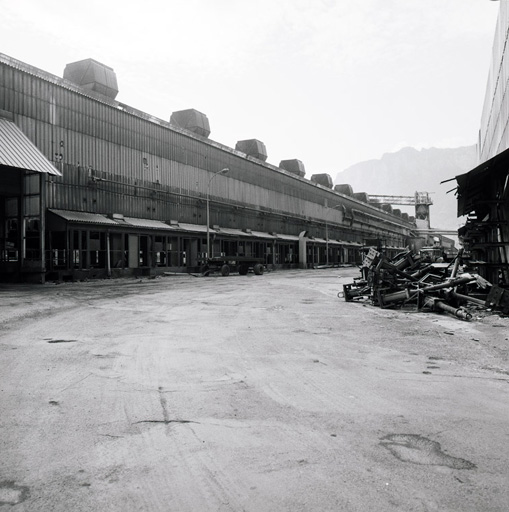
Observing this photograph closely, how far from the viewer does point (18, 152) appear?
23.7 meters

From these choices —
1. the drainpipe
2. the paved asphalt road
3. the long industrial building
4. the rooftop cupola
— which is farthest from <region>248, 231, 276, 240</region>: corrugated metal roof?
the paved asphalt road

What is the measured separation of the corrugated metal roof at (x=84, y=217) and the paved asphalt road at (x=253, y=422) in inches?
848

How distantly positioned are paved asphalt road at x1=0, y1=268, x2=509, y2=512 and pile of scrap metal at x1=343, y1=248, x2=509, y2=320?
3.34 m

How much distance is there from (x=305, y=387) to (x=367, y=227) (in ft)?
304

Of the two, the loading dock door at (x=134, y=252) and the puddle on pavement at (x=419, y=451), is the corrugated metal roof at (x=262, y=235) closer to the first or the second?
the loading dock door at (x=134, y=252)

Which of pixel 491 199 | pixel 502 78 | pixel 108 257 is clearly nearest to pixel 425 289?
pixel 491 199

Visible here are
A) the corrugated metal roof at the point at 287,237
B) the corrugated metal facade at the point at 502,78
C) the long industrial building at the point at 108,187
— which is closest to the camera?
the long industrial building at the point at 108,187

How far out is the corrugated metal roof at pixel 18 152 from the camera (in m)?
22.6

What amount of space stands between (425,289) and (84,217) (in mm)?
24205

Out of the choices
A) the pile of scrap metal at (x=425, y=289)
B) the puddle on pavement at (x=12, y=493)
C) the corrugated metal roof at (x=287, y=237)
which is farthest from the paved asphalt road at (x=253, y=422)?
the corrugated metal roof at (x=287, y=237)

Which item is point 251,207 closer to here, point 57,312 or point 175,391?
point 57,312

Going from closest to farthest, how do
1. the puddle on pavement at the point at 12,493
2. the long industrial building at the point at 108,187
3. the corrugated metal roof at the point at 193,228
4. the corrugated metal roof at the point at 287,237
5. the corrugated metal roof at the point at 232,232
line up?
1. the puddle on pavement at the point at 12,493
2. the long industrial building at the point at 108,187
3. the corrugated metal roof at the point at 193,228
4. the corrugated metal roof at the point at 232,232
5. the corrugated metal roof at the point at 287,237

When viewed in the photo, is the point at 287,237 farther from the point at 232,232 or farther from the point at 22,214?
the point at 22,214

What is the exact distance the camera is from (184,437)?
150 inches
